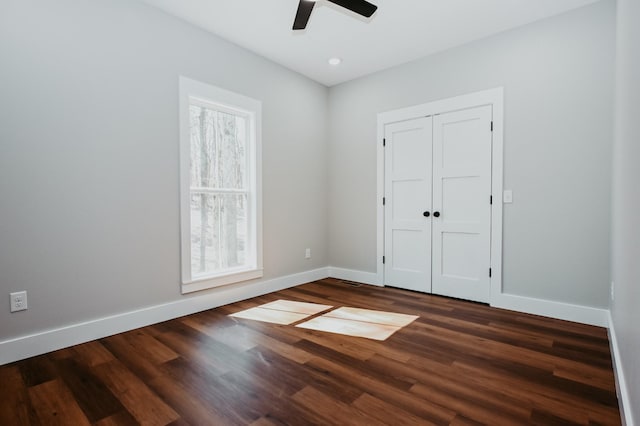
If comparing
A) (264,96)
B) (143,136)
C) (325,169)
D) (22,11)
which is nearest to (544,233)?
(325,169)

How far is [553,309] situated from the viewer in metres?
2.96

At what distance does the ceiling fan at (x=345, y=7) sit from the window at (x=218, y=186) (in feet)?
3.93

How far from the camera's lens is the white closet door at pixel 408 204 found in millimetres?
3795

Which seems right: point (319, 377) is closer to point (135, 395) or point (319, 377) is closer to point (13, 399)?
point (135, 395)

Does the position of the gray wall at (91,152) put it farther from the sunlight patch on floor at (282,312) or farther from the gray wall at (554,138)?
the gray wall at (554,138)

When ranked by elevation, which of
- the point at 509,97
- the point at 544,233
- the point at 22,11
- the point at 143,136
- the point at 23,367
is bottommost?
the point at 23,367

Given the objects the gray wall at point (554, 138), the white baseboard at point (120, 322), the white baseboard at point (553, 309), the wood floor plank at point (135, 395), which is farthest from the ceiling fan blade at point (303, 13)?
the white baseboard at point (553, 309)

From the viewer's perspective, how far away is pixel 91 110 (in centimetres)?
250

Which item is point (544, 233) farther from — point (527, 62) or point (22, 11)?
point (22, 11)

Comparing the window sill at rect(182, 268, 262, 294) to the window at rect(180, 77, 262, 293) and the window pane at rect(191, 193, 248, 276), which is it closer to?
the window at rect(180, 77, 262, 293)

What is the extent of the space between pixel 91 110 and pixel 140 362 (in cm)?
191

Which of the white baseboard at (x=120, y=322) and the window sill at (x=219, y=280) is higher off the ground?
the window sill at (x=219, y=280)

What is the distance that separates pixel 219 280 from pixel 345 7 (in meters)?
2.74

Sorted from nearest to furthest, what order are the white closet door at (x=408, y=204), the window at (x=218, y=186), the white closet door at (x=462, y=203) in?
1. the window at (x=218, y=186)
2. the white closet door at (x=462, y=203)
3. the white closet door at (x=408, y=204)
